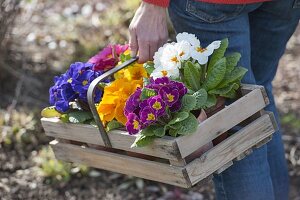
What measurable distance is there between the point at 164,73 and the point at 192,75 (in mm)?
89

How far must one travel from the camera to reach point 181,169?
6.50 ft

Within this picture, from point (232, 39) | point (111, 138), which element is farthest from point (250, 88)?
point (111, 138)

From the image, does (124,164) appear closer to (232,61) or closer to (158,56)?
(158,56)

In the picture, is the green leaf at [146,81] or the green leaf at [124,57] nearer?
the green leaf at [146,81]

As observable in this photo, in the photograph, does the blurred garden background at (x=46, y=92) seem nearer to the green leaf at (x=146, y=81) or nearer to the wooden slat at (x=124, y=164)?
the wooden slat at (x=124, y=164)

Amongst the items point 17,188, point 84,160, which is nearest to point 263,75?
point 84,160

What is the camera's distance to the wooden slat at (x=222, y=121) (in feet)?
6.44

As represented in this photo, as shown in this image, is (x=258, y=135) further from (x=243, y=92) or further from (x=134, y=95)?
(x=134, y=95)

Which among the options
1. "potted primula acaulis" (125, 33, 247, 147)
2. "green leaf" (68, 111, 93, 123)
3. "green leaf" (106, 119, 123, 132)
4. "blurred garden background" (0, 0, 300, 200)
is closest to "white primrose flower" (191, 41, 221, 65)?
"potted primula acaulis" (125, 33, 247, 147)

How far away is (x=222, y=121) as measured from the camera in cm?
204

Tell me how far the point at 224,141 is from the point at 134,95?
1.03 feet

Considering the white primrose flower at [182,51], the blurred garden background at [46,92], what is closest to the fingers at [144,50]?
the white primrose flower at [182,51]

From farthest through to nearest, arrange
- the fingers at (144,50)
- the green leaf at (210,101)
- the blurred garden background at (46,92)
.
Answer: the blurred garden background at (46,92), the fingers at (144,50), the green leaf at (210,101)

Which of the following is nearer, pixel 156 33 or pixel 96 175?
pixel 156 33
